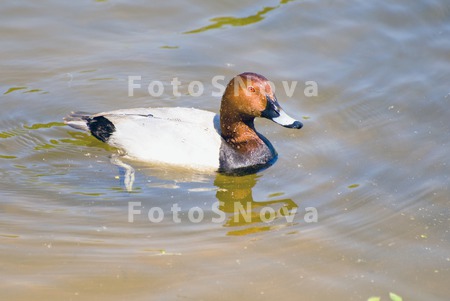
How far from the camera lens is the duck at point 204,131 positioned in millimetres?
7414

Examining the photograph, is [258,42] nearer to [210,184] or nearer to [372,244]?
[210,184]

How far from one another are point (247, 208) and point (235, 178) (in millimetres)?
660

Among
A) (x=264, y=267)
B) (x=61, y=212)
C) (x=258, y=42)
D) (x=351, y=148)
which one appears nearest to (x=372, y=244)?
(x=264, y=267)

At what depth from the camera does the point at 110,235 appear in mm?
6102

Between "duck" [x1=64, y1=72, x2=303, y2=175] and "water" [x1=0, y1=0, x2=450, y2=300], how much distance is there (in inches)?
5.9

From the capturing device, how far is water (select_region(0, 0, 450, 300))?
559 centimetres

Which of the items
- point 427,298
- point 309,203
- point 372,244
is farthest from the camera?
point 309,203

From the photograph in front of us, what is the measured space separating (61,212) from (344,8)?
532 centimetres
